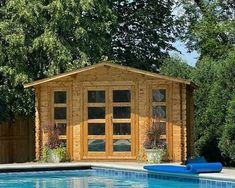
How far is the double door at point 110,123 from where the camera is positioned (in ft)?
59.1

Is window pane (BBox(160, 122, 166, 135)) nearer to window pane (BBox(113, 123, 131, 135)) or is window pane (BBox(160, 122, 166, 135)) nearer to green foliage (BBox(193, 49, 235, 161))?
window pane (BBox(113, 123, 131, 135))

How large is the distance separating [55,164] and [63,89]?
2532 mm

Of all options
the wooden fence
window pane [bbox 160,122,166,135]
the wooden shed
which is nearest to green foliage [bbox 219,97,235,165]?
the wooden shed

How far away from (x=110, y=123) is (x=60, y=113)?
166cm

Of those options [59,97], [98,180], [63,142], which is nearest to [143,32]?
[59,97]

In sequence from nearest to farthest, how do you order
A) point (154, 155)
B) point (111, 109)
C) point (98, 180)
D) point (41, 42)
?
point (98, 180), point (154, 155), point (111, 109), point (41, 42)

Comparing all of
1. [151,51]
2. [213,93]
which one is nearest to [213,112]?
[213,93]

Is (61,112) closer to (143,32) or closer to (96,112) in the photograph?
(96,112)

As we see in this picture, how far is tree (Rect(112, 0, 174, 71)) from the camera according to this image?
89.1 ft

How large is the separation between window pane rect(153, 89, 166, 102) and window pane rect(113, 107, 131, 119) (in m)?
0.86

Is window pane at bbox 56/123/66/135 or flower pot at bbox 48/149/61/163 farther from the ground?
window pane at bbox 56/123/66/135

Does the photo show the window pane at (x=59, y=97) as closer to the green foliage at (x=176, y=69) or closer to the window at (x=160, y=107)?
the window at (x=160, y=107)

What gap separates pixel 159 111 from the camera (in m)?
17.9

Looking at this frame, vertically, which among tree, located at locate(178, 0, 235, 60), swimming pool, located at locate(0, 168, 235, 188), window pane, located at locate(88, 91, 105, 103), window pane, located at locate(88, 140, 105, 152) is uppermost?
tree, located at locate(178, 0, 235, 60)
